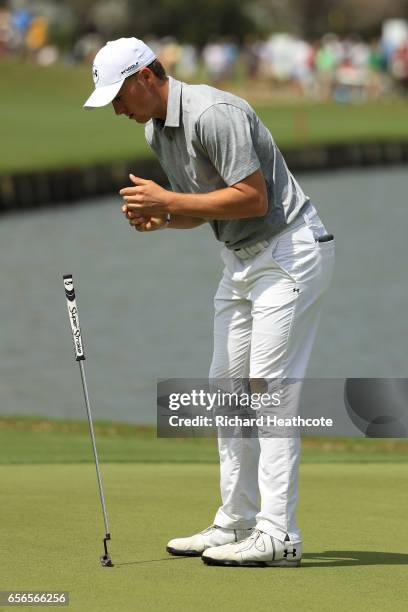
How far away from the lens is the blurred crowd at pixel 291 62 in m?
59.2

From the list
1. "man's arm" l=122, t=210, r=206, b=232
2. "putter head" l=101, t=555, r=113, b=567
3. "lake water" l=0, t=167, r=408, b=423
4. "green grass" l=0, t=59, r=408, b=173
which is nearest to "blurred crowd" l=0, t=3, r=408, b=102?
"green grass" l=0, t=59, r=408, b=173

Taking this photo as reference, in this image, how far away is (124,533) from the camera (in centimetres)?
556

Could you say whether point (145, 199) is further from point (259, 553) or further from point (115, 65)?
point (259, 553)

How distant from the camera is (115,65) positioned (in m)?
4.93

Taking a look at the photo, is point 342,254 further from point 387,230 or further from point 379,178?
point 379,178

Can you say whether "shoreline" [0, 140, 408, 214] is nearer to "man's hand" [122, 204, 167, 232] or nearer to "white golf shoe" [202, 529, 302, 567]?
"man's hand" [122, 204, 167, 232]

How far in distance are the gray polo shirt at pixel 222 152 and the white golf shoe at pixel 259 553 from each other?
39.5 inches

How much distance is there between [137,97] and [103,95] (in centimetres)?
13

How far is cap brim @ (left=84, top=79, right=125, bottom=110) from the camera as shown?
489cm

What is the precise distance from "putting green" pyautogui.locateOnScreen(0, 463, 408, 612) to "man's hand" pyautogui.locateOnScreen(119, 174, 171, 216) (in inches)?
45.6

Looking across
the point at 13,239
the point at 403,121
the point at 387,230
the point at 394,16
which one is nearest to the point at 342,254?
the point at 387,230

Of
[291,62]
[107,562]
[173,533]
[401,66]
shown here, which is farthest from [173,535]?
[291,62]

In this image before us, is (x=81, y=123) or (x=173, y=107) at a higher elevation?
(x=81, y=123)

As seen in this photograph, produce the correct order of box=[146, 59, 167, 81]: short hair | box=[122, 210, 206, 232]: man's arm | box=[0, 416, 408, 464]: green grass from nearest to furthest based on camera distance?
box=[146, 59, 167, 81]: short hair → box=[122, 210, 206, 232]: man's arm → box=[0, 416, 408, 464]: green grass
